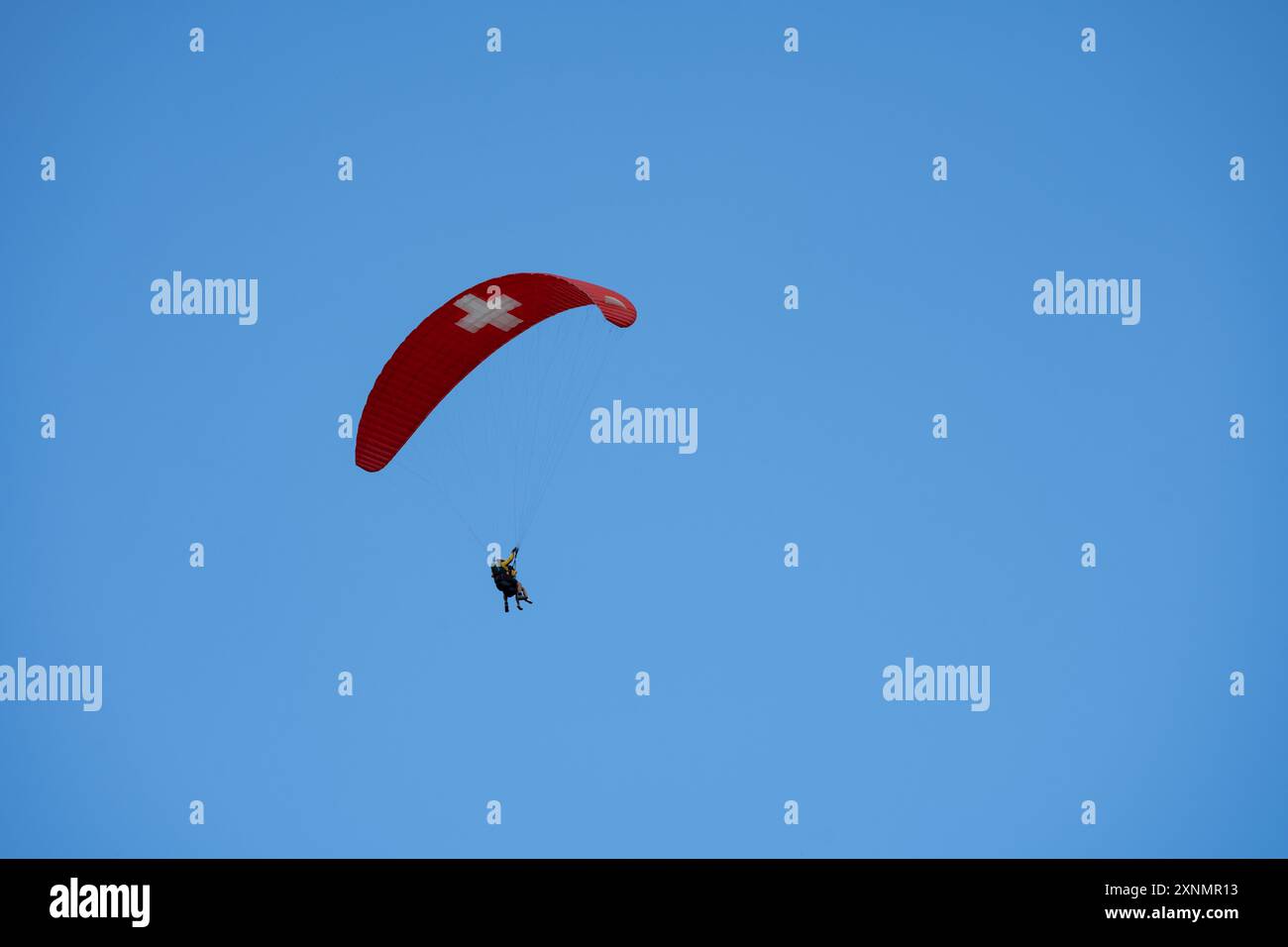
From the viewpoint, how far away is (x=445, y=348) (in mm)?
25938

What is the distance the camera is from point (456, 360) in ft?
86.2

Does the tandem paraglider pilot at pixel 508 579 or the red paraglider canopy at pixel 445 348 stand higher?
the red paraglider canopy at pixel 445 348

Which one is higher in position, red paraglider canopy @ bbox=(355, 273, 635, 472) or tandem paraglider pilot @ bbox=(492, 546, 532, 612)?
red paraglider canopy @ bbox=(355, 273, 635, 472)

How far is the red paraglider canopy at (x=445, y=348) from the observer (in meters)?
24.9

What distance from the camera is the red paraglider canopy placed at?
24859mm
